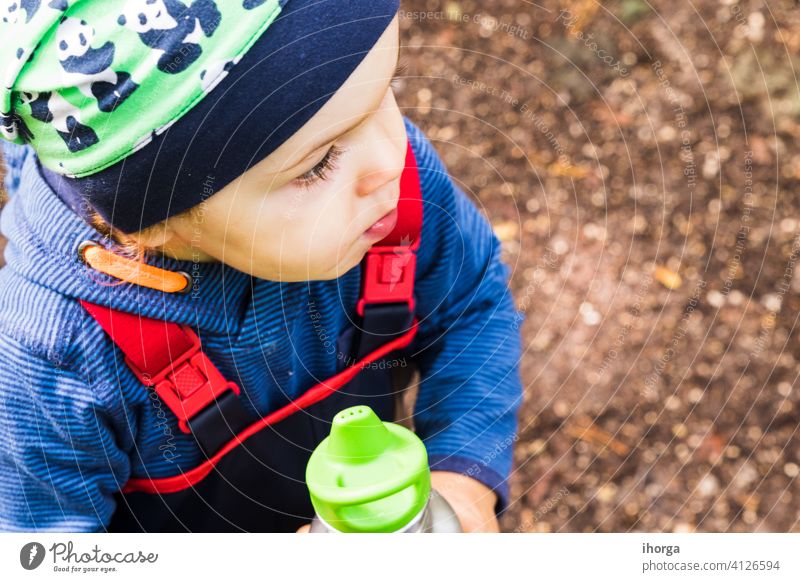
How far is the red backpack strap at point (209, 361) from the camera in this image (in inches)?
26.0

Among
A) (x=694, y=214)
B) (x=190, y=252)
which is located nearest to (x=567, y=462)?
(x=694, y=214)

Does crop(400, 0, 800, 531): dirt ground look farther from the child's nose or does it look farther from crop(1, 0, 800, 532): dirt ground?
the child's nose

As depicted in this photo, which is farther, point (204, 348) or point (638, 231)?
point (638, 231)

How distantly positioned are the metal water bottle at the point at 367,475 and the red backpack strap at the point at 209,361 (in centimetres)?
14

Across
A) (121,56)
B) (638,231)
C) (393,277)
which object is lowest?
(638,231)

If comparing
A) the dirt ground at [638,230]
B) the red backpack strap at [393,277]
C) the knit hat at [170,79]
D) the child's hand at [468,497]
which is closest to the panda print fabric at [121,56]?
the knit hat at [170,79]

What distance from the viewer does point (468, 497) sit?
0.84 metres

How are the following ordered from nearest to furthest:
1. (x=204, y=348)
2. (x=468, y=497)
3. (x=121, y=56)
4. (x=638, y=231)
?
1. (x=121, y=56)
2. (x=204, y=348)
3. (x=468, y=497)
4. (x=638, y=231)

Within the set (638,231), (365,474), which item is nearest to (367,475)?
(365,474)

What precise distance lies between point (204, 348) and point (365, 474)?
20cm

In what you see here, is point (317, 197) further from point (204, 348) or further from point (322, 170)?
point (204, 348)

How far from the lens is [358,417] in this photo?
1.90ft

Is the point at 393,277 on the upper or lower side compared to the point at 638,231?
upper

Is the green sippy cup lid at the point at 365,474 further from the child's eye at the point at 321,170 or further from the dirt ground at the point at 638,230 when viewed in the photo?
the dirt ground at the point at 638,230
